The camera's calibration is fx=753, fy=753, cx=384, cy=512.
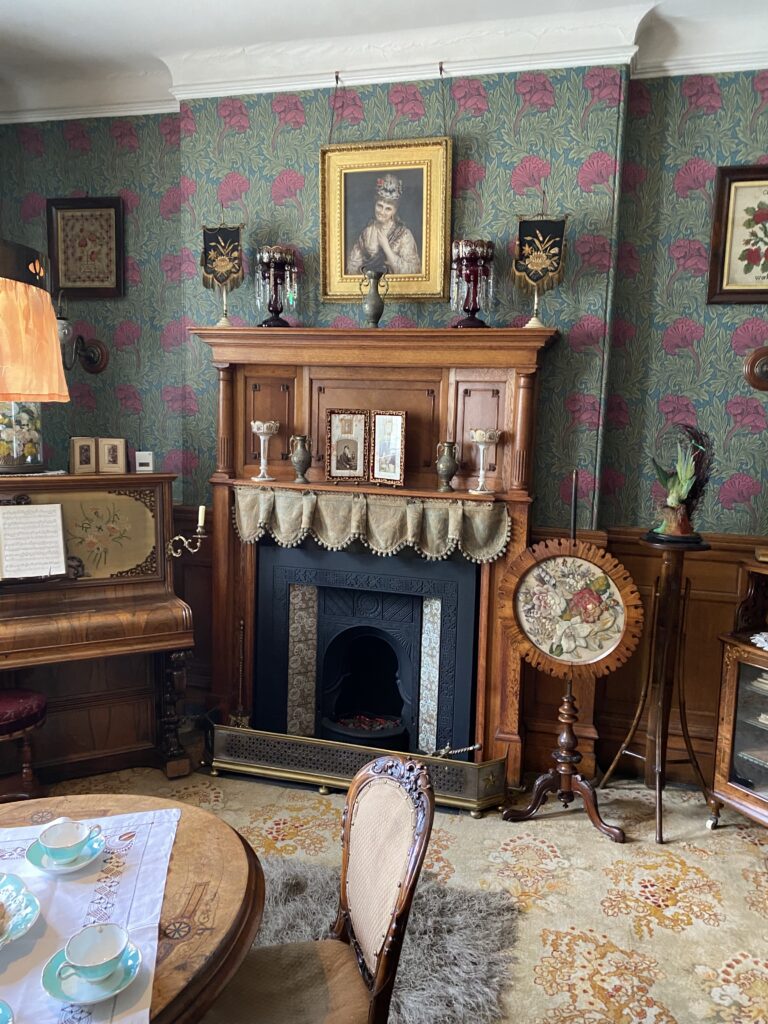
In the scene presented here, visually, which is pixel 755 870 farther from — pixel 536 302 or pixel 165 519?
pixel 165 519

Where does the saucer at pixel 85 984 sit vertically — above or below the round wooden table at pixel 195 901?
above

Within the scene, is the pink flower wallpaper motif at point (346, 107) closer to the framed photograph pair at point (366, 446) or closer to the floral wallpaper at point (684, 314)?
the floral wallpaper at point (684, 314)

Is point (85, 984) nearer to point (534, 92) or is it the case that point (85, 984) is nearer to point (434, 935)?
point (434, 935)

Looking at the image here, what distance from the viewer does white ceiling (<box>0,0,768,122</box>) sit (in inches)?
116

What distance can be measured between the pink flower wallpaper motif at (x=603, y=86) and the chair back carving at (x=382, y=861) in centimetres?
276

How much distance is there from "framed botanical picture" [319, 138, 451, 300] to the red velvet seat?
216cm

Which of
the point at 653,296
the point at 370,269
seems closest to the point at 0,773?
the point at 370,269

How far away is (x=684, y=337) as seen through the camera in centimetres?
329

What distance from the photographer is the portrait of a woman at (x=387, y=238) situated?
3.32 metres

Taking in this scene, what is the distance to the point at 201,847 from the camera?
5.39ft

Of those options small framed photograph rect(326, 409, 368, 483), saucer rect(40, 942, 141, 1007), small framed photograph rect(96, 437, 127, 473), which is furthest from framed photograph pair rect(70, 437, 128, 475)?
saucer rect(40, 942, 141, 1007)

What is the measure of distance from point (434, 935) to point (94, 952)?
1.43m

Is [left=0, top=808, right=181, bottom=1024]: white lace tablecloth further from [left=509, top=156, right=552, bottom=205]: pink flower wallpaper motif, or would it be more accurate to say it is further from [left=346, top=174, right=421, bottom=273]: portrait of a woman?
[left=509, top=156, right=552, bottom=205]: pink flower wallpaper motif

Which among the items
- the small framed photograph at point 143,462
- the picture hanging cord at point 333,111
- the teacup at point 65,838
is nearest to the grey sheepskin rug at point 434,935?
the teacup at point 65,838
